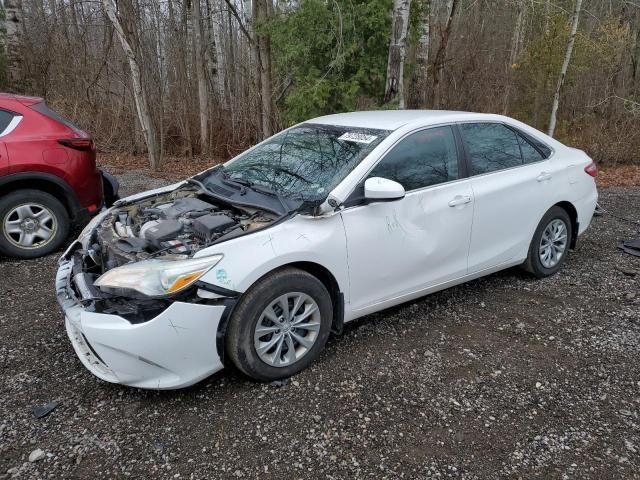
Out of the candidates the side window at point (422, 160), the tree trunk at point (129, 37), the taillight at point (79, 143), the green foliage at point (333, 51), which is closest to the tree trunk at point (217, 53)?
the tree trunk at point (129, 37)

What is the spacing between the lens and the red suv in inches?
191

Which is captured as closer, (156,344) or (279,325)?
(156,344)

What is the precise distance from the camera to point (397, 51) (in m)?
7.37

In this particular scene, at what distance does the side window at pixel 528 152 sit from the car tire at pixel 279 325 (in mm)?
2401

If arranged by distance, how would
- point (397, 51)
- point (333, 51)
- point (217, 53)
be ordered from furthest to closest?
1. point (217, 53)
2. point (333, 51)
3. point (397, 51)

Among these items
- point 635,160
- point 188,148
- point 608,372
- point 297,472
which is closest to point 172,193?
point 297,472

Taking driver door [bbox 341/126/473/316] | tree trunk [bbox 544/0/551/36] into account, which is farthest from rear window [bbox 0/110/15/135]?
tree trunk [bbox 544/0/551/36]

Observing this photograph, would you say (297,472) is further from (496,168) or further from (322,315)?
(496,168)

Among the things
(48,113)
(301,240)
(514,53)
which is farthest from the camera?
(514,53)

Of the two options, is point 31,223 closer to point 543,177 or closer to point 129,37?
point 129,37

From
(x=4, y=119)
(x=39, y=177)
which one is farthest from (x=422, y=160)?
(x=4, y=119)

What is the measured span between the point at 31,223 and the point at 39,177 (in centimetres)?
49

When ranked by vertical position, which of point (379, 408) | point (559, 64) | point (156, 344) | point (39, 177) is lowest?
point (379, 408)

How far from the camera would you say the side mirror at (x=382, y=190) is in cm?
314
